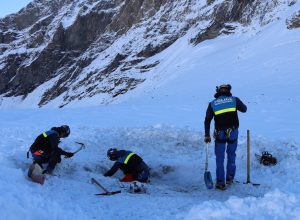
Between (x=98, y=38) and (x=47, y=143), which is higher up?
(x=98, y=38)

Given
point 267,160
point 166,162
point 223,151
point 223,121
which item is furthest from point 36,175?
point 267,160

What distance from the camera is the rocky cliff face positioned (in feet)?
174

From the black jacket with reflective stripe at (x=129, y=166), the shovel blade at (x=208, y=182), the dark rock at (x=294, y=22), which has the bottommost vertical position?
the shovel blade at (x=208, y=182)

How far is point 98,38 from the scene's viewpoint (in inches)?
3536

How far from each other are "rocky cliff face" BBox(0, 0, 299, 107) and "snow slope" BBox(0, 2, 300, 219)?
869 inches

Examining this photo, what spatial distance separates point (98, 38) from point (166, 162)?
263ft

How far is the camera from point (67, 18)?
104 m

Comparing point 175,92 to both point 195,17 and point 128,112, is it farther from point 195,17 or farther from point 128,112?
point 195,17

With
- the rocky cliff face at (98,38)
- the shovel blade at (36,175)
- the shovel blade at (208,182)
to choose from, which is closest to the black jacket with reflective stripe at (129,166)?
the shovel blade at (208,182)

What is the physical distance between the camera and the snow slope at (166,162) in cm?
698

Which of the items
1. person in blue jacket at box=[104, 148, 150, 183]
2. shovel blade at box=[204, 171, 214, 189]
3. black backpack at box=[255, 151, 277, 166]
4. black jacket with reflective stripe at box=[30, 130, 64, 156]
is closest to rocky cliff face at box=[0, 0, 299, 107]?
black backpack at box=[255, 151, 277, 166]

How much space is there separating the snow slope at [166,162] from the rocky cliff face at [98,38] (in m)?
22.1

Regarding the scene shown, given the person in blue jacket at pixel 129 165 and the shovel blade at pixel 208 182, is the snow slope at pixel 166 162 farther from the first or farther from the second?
the person in blue jacket at pixel 129 165

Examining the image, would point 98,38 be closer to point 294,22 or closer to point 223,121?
point 294,22
